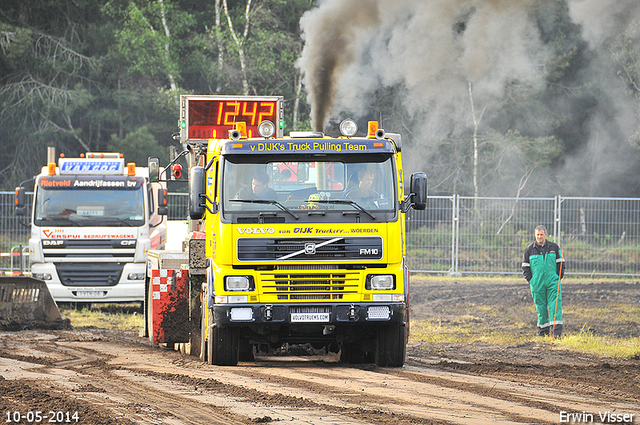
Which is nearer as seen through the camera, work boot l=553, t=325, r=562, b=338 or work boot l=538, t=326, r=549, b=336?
work boot l=553, t=325, r=562, b=338

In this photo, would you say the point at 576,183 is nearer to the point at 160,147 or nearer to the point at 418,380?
the point at 160,147

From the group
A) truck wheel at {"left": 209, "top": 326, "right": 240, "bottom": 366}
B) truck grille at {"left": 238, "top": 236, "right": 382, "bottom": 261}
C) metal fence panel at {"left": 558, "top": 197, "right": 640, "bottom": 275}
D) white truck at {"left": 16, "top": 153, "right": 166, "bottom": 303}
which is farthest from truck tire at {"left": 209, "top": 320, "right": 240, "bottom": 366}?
metal fence panel at {"left": 558, "top": 197, "right": 640, "bottom": 275}

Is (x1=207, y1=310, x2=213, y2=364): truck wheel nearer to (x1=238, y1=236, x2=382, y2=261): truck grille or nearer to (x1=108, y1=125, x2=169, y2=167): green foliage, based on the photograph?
(x1=238, y1=236, x2=382, y2=261): truck grille

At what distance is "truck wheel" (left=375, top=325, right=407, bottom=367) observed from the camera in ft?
33.8

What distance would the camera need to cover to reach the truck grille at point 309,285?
9555 millimetres

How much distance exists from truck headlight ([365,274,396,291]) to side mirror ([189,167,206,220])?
200 cm

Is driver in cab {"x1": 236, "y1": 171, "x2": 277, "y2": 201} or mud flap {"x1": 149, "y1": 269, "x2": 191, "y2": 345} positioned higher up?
driver in cab {"x1": 236, "y1": 171, "x2": 277, "y2": 201}

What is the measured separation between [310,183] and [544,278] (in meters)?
6.18

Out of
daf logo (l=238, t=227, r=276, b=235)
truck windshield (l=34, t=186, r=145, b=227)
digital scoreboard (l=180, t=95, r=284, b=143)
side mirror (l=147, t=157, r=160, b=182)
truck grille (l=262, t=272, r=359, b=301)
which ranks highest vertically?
digital scoreboard (l=180, t=95, r=284, b=143)

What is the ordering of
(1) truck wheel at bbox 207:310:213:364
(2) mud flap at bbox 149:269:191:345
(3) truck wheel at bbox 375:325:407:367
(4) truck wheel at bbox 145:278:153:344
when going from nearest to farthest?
(1) truck wheel at bbox 207:310:213:364
(3) truck wheel at bbox 375:325:407:367
(2) mud flap at bbox 149:269:191:345
(4) truck wheel at bbox 145:278:153:344

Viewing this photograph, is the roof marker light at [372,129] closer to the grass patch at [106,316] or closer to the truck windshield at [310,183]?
the truck windshield at [310,183]

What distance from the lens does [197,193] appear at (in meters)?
9.87

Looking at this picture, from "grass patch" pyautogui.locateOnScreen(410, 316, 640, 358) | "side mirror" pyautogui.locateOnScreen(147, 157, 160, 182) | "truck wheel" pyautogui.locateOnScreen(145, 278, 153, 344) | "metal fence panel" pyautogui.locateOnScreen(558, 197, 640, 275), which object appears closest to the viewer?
"truck wheel" pyautogui.locateOnScreen(145, 278, 153, 344)

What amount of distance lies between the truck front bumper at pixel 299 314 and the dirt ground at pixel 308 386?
60 cm
